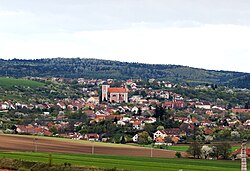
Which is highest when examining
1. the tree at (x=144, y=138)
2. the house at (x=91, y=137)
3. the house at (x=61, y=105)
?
the house at (x=61, y=105)

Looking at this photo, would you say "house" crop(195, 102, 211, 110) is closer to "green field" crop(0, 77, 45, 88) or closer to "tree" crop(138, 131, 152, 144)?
"green field" crop(0, 77, 45, 88)

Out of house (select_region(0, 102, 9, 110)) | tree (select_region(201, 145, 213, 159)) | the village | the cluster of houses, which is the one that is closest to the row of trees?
tree (select_region(201, 145, 213, 159))

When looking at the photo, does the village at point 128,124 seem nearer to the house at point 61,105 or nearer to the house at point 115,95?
the house at point 61,105

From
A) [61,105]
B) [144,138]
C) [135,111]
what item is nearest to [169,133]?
[144,138]

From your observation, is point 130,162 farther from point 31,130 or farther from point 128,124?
point 128,124

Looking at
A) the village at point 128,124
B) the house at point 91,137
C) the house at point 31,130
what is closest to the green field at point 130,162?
the village at point 128,124
